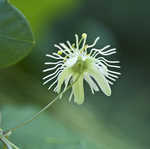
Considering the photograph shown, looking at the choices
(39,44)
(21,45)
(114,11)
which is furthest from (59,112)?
(21,45)

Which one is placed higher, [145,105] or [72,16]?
[72,16]

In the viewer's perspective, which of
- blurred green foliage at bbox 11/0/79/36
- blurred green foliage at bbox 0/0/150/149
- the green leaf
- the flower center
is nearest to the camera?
the green leaf

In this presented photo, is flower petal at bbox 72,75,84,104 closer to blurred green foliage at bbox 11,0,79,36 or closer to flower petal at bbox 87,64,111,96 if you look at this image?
flower petal at bbox 87,64,111,96

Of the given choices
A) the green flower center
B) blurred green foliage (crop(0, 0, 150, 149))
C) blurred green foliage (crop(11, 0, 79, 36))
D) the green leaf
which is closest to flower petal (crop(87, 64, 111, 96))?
the green flower center

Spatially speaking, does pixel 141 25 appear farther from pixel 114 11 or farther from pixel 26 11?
pixel 26 11

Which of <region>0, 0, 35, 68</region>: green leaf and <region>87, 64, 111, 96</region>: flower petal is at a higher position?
<region>0, 0, 35, 68</region>: green leaf

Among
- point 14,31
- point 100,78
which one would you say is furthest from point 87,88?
point 14,31

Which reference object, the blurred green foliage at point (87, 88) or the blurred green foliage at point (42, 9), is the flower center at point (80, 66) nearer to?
the blurred green foliage at point (87, 88)

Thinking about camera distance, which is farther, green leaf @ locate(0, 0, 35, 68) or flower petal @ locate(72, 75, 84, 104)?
flower petal @ locate(72, 75, 84, 104)

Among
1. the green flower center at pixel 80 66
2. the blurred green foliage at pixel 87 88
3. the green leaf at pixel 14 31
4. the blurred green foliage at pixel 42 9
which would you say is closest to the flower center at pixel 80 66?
the green flower center at pixel 80 66
